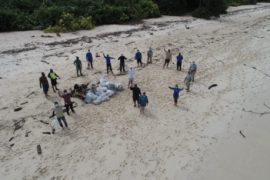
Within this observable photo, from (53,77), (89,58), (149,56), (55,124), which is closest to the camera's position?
(55,124)

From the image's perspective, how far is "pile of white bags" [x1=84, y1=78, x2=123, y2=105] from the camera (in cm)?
1459

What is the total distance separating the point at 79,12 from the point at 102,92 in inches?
814

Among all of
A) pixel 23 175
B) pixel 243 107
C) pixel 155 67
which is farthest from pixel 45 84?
pixel 243 107

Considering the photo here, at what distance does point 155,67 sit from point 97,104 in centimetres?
655

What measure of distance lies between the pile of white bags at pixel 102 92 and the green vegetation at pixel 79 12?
16.0 m

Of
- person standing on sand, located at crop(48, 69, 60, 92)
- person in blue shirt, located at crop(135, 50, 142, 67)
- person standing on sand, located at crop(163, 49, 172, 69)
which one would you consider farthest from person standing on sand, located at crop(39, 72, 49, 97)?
person standing on sand, located at crop(163, 49, 172, 69)

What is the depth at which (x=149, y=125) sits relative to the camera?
12.7 metres

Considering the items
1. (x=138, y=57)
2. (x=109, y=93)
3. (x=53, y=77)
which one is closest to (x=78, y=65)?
(x=53, y=77)

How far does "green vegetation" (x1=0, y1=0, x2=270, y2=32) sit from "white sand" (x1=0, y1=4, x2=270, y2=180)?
735 centimetres

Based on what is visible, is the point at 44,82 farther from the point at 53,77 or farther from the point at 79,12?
the point at 79,12

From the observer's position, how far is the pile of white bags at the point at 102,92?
14.6 metres

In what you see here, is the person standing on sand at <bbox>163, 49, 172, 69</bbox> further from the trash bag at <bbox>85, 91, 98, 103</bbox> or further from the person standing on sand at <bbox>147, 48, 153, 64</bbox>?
the trash bag at <bbox>85, 91, 98, 103</bbox>

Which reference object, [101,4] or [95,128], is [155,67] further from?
[101,4]

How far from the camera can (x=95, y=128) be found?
12.5 m
